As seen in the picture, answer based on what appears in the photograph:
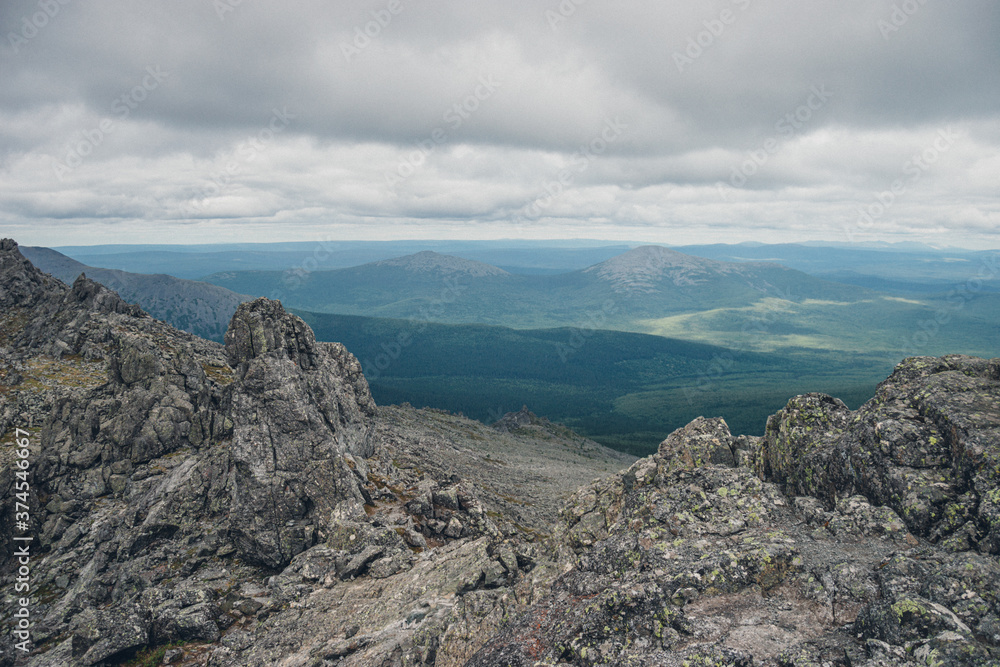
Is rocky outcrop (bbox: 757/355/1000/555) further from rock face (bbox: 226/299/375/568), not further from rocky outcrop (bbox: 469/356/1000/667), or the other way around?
rock face (bbox: 226/299/375/568)

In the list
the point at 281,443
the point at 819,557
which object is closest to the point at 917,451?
the point at 819,557

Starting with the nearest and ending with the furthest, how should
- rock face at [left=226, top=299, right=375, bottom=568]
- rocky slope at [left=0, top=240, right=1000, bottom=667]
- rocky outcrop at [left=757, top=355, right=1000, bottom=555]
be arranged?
rocky slope at [left=0, top=240, right=1000, bottom=667] < rocky outcrop at [left=757, top=355, right=1000, bottom=555] < rock face at [left=226, top=299, right=375, bottom=568]

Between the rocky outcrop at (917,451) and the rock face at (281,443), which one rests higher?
the rocky outcrop at (917,451)

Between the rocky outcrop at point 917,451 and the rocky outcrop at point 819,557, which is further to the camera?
the rocky outcrop at point 917,451

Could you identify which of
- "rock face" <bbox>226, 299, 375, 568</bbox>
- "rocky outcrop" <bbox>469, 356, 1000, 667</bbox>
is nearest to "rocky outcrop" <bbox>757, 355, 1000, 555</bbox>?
"rocky outcrop" <bbox>469, 356, 1000, 667</bbox>

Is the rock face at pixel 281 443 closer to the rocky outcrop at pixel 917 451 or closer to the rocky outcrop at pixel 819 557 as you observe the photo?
the rocky outcrop at pixel 819 557

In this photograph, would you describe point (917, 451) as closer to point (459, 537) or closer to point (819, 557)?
point (819, 557)

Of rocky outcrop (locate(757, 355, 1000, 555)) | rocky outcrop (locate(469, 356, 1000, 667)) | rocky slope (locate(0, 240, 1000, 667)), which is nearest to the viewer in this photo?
rocky outcrop (locate(469, 356, 1000, 667))

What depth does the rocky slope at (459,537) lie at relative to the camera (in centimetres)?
1998

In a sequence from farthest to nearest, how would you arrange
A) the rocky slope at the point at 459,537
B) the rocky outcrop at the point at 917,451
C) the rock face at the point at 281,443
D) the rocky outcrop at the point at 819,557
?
the rock face at the point at 281,443, the rocky outcrop at the point at 917,451, the rocky slope at the point at 459,537, the rocky outcrop at the point at 819,557

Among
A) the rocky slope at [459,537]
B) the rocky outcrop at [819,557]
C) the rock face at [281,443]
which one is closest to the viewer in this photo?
the rocky outcrop at [819,557]

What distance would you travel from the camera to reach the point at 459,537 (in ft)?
171

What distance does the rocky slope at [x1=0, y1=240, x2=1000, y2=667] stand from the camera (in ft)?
65.6

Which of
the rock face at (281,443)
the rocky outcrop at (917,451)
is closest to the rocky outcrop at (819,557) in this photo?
the rocky outcrop at (917,451)
